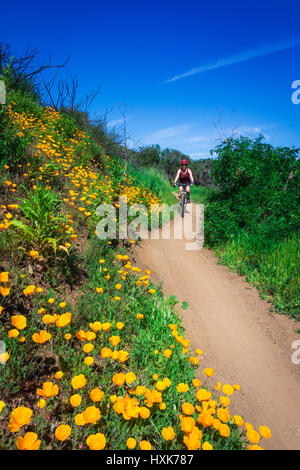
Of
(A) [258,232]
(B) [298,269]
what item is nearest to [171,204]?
(A) [258,232]

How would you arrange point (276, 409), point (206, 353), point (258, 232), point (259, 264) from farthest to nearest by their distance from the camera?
point (258, 232) < point (259, 264) < point (206, 353) < point (276, 409)

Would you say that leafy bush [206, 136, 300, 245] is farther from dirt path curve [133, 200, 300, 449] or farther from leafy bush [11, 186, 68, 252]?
leafy bush [11, 186, 68, 252]

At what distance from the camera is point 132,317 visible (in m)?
3.17

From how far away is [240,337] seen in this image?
3838 mm

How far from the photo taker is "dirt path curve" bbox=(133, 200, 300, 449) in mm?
2717

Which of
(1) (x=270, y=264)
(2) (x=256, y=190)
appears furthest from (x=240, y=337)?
(2) (x=256, y=190)

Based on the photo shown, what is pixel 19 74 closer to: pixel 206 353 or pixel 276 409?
pixel 206 353

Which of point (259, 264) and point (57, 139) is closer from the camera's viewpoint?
point (259, 264)

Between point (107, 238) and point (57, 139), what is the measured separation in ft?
16.5

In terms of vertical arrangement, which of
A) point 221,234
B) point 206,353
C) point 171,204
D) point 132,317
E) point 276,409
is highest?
point 171,204

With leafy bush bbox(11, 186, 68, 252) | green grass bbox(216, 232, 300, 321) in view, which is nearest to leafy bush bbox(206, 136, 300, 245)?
green grass bbox(216, 232, 300, 321)

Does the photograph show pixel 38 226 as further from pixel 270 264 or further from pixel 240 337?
pixel 270 264

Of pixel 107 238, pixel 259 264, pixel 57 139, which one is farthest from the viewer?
pixel 57 139
